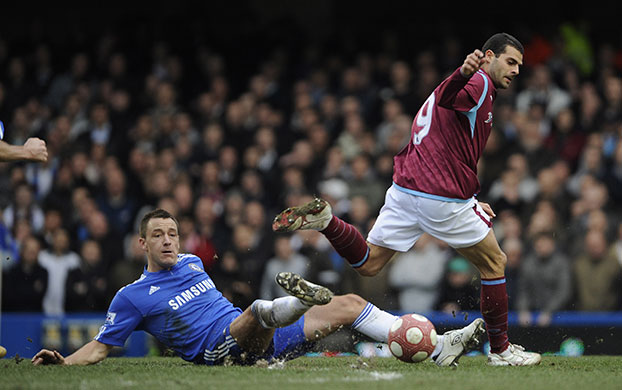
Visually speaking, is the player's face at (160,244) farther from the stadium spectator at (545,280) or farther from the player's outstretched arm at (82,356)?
the stadium spectator at (545,280)

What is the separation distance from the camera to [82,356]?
7086 mm

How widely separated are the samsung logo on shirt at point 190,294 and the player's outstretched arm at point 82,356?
0.53 meters

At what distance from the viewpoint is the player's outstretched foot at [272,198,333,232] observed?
7.12 m

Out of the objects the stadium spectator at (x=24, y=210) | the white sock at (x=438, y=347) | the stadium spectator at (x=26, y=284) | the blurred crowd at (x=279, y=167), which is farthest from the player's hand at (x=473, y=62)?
the stadium spectator at (x=24, y=210)

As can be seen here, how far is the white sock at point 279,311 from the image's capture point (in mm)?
6496

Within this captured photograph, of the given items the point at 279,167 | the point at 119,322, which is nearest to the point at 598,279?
the point at 279,167

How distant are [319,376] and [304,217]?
118 cm

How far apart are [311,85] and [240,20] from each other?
10.7 ft

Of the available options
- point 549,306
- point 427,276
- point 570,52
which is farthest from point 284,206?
point 570,52

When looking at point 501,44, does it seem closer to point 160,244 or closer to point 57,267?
point 160,244

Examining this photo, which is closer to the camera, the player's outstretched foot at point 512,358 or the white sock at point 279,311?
the white sock at point 279,311

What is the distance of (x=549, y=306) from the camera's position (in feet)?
34.6

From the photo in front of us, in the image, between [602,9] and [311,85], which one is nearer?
[311,85]

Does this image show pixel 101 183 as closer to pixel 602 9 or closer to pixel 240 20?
pixel 240 20
